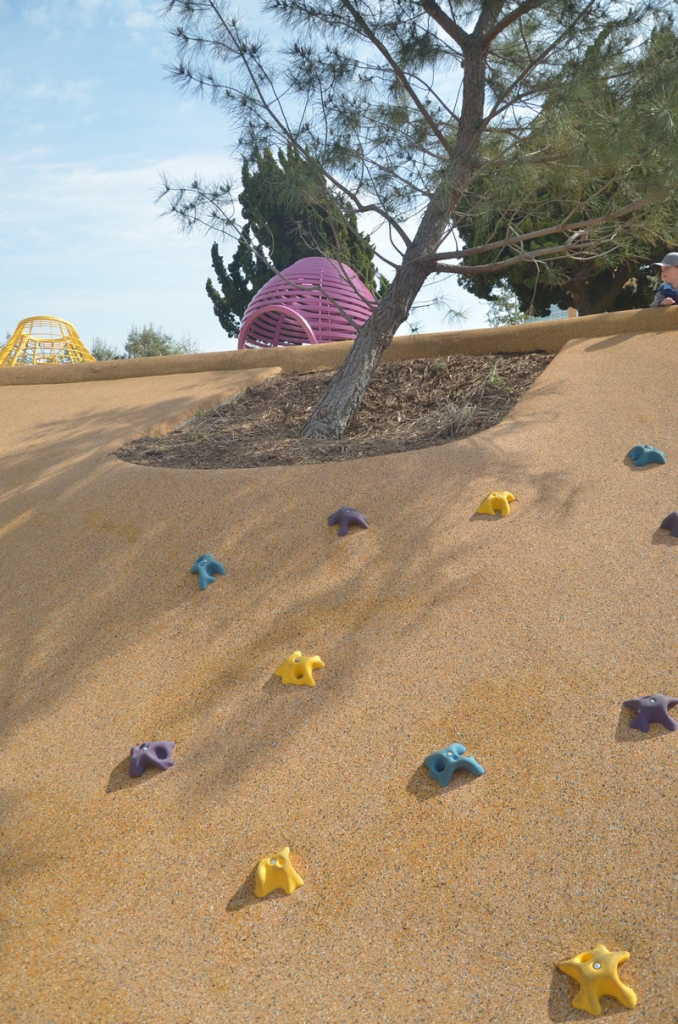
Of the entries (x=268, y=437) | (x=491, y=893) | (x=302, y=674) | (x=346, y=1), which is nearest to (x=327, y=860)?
(x=491, y=893)

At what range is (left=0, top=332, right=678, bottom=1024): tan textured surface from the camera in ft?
7.02

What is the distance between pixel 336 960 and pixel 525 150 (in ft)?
15.8

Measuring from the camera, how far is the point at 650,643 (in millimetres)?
2947

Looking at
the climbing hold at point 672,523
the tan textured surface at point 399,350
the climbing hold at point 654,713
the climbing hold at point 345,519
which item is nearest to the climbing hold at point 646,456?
the climbing hold at point 672,523

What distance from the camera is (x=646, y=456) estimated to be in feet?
13.5

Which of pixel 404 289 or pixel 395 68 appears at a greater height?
pixel 395 68

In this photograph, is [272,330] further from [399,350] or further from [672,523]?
[672,523]

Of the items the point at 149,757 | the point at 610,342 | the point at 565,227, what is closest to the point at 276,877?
the point at 149,757

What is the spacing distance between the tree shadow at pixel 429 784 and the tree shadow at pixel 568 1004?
0.63 metres

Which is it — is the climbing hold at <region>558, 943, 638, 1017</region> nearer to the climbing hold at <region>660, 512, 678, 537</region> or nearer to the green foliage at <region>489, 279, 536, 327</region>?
the climbing hold at <region>660, 512, 678, 537</region>

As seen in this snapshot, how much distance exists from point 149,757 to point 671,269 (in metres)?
5.35

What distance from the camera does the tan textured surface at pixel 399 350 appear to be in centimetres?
624

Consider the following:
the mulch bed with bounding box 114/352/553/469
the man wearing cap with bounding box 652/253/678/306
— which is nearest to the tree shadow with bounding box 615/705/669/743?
the mulch bed with bounding box 114/352/553/469

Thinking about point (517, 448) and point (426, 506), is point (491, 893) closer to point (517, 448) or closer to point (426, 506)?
point (426, 506)
